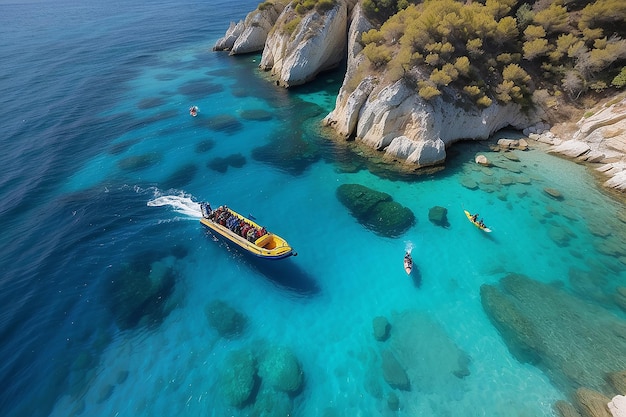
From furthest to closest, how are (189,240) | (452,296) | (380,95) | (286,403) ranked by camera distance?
(380,95) → (189,240) → (452,296) → (286,403)

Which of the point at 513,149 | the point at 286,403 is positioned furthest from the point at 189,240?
the point at 513,149

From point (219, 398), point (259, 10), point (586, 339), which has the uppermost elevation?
point (259, 10)

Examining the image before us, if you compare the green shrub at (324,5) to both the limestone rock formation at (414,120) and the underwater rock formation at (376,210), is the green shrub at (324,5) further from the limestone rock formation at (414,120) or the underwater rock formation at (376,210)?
the underwater rock formation at (376,210)

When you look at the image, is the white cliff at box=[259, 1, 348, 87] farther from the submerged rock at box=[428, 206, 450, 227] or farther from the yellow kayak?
the yellow kayak

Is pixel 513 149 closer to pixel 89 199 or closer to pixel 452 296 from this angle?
pixel 452 296

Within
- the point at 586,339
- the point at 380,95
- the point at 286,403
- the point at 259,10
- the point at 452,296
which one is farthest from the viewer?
the point at 259,10

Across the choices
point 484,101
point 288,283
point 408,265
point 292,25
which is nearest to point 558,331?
point 408,265

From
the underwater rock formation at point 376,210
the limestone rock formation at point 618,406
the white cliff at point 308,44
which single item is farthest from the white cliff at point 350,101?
the limestone rock formation at point 618,406
